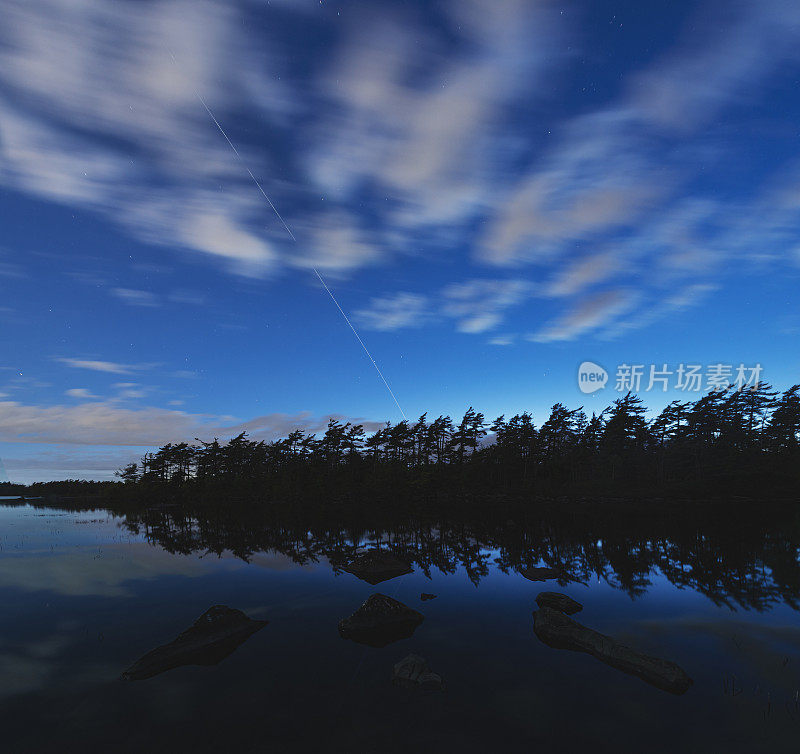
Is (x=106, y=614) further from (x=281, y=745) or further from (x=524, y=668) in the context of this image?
(x=524, y=668)

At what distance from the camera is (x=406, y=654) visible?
1441cm

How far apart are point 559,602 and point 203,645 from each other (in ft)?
51.6

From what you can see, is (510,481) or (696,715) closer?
(696,715)

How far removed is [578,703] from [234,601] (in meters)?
17.2

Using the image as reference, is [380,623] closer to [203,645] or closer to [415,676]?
[415,676]

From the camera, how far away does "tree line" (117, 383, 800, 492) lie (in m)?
89.2

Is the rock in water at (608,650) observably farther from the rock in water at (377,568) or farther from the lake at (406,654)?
the rock in water at (377,568)

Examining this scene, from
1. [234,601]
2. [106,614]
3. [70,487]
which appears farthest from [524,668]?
[70,487]

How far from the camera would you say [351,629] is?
1628 cm

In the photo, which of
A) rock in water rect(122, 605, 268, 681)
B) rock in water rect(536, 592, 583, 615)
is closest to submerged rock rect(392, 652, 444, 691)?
rock in water rect(122, 605, 268, 681)

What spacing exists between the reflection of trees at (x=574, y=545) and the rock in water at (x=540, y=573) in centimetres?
68

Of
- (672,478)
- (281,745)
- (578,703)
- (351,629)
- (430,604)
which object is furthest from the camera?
(672,478)

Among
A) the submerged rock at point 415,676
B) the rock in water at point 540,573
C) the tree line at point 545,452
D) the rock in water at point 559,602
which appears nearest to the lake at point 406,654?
the submerged rock at point 415,676

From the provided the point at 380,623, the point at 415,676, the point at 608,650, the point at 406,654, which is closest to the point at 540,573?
the point at 608,650
